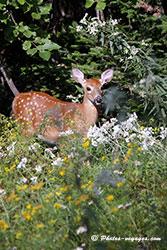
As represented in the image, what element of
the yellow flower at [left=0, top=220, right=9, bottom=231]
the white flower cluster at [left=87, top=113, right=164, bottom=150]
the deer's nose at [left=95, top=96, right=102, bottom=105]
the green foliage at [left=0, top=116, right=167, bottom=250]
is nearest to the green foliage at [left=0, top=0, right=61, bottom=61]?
the deer's nose at [left=95, top=96, right=102, bottom=105]

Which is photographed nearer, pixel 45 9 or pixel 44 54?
pixel 44 54

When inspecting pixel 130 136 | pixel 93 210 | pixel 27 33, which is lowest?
pixel 130 136

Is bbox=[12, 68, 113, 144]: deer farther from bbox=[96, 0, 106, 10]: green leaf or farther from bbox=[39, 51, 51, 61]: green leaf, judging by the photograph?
bbox=[96, 0, 106, 10]: green leaf

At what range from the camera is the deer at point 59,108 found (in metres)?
5.07

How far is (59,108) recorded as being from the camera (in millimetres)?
5223

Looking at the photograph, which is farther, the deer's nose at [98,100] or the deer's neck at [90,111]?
the deer's neck at [90,111]

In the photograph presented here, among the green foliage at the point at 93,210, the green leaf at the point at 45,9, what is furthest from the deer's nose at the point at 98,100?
the green foliage at the point at 93,210

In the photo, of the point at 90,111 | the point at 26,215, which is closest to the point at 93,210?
the point at 26,215

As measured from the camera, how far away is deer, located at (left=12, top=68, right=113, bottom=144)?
5.07m

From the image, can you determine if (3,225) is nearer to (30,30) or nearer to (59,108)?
(59,108)

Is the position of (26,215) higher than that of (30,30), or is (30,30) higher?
(30,30)

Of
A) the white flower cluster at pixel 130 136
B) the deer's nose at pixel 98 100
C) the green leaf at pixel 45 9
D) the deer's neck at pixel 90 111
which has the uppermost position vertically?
the green leaf at pixel 45 9

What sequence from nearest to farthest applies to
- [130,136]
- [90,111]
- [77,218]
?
[77,218], [130,136], [90,111]

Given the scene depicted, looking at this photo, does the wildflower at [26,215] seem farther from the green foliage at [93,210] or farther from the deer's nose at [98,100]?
the deer's nose at [98,100]
